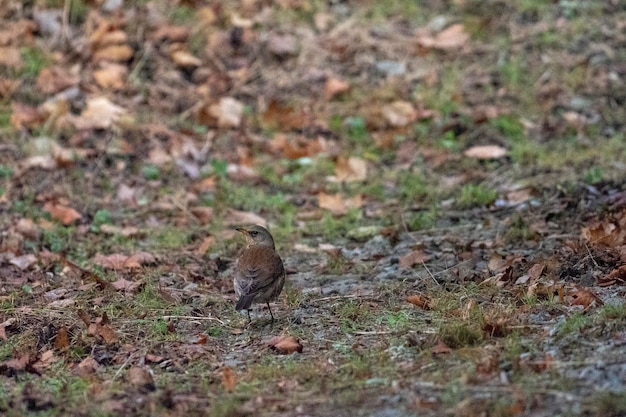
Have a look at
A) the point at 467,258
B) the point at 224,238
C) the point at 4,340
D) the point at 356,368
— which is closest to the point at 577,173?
the point at 467,258

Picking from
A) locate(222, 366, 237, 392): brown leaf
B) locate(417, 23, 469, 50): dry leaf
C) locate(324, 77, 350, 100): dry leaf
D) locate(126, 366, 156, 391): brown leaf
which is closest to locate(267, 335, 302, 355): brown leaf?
locate(222, 366, 237, 392): brown leaf

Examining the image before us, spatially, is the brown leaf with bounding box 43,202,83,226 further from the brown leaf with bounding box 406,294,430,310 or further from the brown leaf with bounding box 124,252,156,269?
→ the brown leaf with bounding box 406,294,430,310

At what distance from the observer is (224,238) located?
25.2ft

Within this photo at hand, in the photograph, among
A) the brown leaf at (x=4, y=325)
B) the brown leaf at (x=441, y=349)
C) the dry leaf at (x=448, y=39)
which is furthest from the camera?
the dry leaf at (x=448, y=39)

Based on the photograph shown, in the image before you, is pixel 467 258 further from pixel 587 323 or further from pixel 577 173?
pixel 577 173

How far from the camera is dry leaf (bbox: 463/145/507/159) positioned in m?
9.26

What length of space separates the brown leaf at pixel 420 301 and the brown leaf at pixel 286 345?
2.79ft

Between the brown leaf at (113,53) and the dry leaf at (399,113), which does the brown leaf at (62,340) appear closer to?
the dry leaf at (399,113)

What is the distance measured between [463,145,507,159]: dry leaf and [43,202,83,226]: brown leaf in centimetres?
371

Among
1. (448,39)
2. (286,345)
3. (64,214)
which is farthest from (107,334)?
(448,39)

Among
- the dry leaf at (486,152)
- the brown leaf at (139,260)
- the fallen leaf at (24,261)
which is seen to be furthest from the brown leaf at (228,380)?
the dry leaf at (486,152)

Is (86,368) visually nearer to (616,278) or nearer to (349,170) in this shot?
(616,278)

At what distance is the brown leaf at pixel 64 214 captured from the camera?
26.1 feet

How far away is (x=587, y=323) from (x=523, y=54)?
22.0 ft
